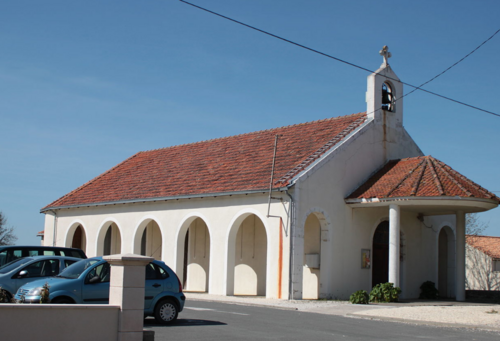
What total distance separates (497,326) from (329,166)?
380 inches

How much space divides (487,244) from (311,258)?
2761cm

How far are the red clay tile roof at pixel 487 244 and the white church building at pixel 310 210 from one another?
17496 millimetres

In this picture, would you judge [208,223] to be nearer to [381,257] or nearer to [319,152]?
[319,152]

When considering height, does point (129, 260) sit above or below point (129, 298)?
above

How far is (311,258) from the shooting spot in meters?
23.9

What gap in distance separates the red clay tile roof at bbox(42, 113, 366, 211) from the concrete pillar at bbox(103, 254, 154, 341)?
12595 millimetres

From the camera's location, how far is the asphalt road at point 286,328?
12703 millimetres

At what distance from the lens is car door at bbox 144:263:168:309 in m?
13.8

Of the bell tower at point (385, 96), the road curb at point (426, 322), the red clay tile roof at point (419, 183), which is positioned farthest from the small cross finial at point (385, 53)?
the road curb at point (426, 322)

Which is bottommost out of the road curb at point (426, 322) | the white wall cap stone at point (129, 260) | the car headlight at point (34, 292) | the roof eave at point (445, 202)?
the road curb at point (426, 322)

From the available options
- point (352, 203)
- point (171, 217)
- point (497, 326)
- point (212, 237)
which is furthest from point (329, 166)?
point (497, 326)

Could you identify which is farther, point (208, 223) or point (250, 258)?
point (250, 258)

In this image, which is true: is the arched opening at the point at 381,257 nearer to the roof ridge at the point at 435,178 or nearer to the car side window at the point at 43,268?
the roof ridge at the point at 435,178

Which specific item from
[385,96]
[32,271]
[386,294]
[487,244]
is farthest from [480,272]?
[32,271]
